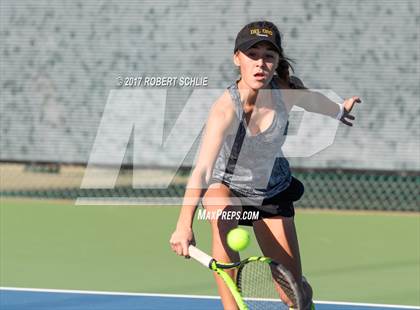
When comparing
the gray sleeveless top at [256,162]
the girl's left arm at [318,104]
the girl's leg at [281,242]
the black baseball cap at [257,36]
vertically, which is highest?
the black baseball cap at [257,36]

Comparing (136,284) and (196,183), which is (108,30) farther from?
(196,183)

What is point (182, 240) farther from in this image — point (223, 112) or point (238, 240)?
point (223, 112)

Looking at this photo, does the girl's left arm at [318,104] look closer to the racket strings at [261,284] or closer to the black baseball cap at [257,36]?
the black baseball cap at [257,36]

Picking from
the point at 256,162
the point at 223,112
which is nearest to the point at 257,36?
the point at 223,112

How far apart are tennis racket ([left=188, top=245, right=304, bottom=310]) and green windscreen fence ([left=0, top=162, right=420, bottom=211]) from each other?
20.2ft

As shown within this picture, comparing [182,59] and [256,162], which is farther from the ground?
[256,162]

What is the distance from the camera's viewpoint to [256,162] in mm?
5863


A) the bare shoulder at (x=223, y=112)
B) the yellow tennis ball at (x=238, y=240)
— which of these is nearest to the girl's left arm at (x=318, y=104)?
the bare shoulder at (x=223, y=112)

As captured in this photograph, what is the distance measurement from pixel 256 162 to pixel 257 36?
0.80 metres

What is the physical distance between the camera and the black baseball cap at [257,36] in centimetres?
540

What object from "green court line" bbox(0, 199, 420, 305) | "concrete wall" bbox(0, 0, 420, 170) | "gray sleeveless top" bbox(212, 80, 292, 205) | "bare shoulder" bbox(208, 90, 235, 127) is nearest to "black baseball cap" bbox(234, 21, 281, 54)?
"bare shoulder" bbox(208, 90, 235, 127)

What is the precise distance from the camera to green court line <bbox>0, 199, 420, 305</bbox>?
320 inches

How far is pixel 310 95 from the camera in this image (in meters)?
6.06

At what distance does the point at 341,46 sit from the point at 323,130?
96 cm
